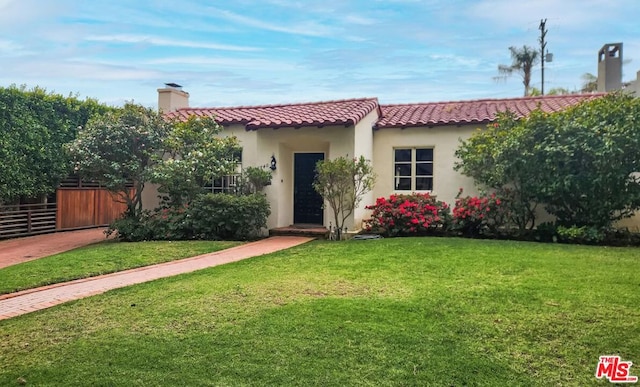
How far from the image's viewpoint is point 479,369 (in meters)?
3.69

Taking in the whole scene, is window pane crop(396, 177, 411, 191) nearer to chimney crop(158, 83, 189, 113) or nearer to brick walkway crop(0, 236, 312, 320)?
brick walkway crop(0, 236, 312, 320)

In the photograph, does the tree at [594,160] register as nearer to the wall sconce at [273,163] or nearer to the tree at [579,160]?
the tree at [579,160]

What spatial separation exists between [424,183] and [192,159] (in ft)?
24.1

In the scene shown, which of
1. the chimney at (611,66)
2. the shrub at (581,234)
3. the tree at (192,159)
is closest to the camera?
the shrub at (581,234)

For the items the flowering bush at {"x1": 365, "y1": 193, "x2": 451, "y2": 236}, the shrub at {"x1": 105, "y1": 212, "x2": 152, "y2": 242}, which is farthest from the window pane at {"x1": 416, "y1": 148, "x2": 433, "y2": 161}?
the shrub at {"x1": 105, "y1": 212, "x2": 152, "y2": 242}

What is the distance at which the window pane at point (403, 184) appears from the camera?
14.0m

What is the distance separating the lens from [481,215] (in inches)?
458

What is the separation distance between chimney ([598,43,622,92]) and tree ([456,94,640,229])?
641cm

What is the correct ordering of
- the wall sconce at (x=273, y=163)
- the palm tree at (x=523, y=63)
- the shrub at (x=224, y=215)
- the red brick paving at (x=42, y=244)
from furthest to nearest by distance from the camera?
the palm tree at (x=523, y=63) < the wall sconce at (x=273, y=163) < the shrub at (x=224, y=215) < the red brick paving at (x=42, y=244)

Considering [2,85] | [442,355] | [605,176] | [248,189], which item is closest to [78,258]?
[248,189]

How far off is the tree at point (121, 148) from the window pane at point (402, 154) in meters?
7.49

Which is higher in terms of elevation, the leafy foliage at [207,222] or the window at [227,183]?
Answer: the window at [227,183]

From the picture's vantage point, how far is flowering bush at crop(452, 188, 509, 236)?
459 inches

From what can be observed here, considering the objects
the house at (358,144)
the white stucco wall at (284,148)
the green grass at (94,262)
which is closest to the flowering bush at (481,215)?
the house at (358,144)
